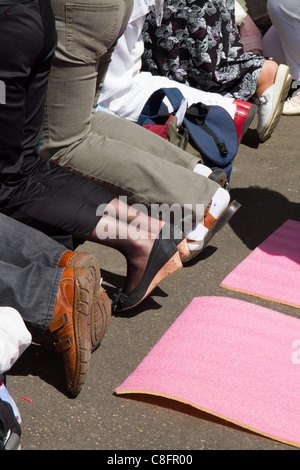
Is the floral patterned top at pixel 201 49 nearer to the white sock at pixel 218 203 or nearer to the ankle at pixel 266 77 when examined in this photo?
the ankle at pixel 266 77

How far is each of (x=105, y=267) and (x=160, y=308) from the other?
1.19 feet

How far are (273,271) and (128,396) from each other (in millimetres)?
1031

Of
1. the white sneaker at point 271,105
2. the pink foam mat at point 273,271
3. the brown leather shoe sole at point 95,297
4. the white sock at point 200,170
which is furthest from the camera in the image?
the white sneaker at point 271,105

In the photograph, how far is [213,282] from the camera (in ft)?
9.57

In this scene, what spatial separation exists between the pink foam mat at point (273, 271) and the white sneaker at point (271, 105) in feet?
3.55

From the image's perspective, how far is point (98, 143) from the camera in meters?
2.86

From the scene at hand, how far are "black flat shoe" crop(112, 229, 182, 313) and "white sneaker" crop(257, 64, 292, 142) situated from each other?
1825 mm

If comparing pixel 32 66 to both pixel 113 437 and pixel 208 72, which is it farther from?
pixel 208 72

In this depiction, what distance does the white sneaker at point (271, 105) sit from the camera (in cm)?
421

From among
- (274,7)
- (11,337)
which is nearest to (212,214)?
(11,337)

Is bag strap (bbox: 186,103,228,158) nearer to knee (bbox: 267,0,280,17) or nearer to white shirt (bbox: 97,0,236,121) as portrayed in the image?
white shirt (bbox: 97,0,236,121)

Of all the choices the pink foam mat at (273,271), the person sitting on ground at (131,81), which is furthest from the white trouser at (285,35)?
the pink foam mat at (273,271)
